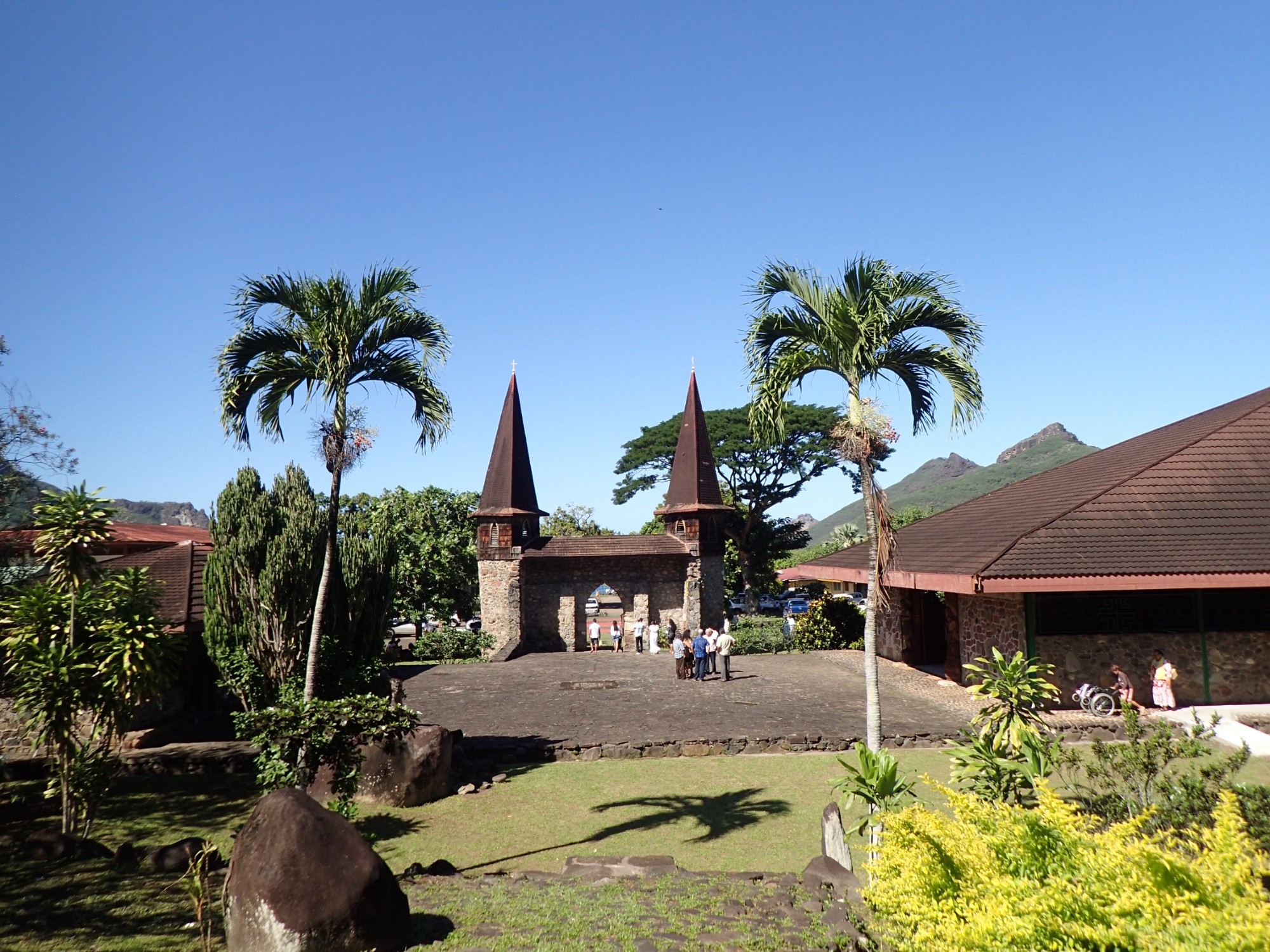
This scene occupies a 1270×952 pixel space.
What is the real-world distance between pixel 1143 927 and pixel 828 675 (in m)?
17.2

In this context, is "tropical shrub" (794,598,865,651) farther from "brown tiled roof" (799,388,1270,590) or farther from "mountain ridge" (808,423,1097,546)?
"mountain ridge" (808,423,1097,546)

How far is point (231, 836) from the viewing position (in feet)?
28.9

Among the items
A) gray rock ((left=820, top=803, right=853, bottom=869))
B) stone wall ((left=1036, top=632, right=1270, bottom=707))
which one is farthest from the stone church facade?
gray rock ((left=820, top=803, right=853, bottom=869))

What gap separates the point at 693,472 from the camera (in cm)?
3012

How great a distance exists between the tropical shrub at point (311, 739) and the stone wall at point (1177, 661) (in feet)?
40.9

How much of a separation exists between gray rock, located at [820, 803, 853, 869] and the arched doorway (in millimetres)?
21028

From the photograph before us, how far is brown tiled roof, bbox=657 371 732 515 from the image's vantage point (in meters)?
29.6

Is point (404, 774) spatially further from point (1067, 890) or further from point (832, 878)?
point (1067, 890)

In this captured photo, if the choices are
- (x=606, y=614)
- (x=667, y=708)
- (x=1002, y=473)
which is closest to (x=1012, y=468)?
(x=1002, y=473)

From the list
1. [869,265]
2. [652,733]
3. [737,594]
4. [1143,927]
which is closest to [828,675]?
[652,733]

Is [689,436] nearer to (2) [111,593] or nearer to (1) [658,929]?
(2) [111,593]

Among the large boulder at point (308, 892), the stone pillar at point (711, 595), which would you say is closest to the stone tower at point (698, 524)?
the stone pillar at point (711, 595)

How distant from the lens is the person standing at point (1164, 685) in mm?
14391

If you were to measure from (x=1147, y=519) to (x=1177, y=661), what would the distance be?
279 cm
